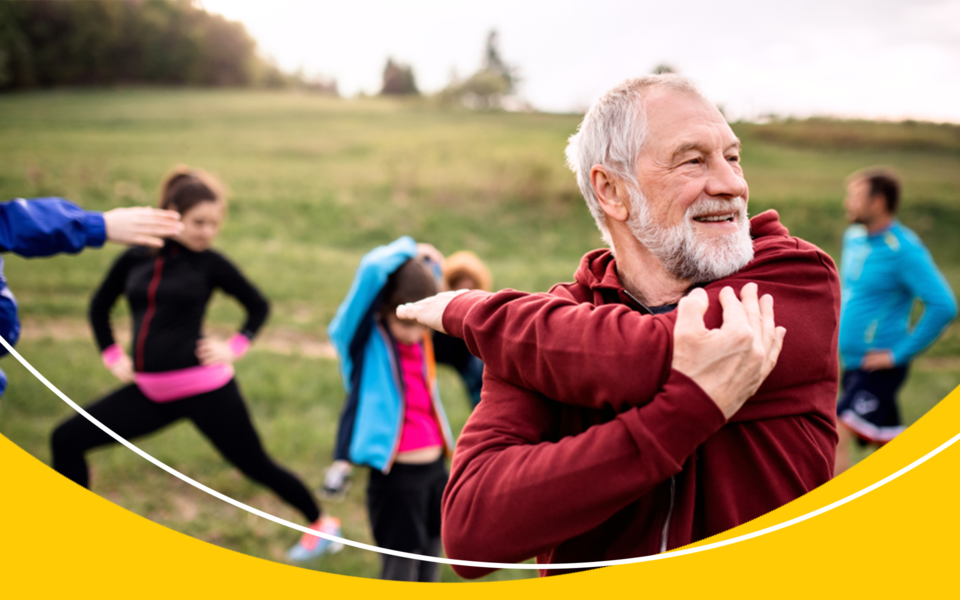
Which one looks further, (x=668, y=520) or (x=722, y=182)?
(x=722, y=182)

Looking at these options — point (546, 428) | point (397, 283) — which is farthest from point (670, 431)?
point (397, 283)

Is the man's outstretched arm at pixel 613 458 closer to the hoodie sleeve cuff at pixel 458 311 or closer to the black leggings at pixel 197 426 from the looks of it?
the hoodie sleeve cuff at pixel 458 311

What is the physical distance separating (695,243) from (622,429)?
592 mm

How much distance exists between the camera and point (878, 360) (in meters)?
4.75

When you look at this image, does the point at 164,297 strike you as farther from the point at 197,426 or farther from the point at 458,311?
the point at 458,311

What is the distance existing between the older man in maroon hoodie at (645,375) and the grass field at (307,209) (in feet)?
7.16

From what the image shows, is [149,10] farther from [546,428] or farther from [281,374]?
[546,428]

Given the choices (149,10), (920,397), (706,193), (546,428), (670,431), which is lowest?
(920,397)

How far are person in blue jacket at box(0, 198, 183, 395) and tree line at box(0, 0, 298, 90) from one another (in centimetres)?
200

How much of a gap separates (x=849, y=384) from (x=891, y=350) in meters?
0.41

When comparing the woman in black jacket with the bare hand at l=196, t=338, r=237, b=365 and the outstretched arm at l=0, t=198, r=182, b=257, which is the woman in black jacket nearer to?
the bare hand at l=196, t=338, r=237, b=365

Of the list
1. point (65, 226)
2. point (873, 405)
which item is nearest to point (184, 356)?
point (65, 226)

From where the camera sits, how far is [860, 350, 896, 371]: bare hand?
4730 millimetres

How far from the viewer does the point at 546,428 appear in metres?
1.46
